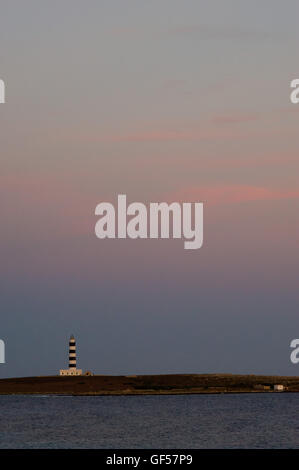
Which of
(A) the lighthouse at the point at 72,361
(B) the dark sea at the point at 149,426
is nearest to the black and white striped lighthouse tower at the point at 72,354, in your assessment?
(A) the lighthouse at the point at 72,361

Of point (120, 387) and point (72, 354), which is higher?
point (72, 354)

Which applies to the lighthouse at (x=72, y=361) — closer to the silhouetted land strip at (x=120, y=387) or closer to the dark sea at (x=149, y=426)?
the silhouetted land strip at (x=120, y=387)

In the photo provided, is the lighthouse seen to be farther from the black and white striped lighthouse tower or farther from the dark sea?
the dark sea

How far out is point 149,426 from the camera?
94.2 m

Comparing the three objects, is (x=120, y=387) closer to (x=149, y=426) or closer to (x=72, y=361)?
(x=72, y=361)

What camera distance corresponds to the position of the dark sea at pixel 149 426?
249 feet

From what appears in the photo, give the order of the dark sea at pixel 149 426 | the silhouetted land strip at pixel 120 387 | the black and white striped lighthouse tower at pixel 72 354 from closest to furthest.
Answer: the dark sea at pixel 149 426
the silhouetted land strip at pixel 120 387
the black and white striped lighthouse tower at pixel 72 354

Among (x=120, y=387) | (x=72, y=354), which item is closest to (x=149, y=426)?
(x=120, y=387)

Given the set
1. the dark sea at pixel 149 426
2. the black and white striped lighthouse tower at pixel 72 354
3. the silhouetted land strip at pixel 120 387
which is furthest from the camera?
the black and white striped lighthouse tower at pixel 72 354

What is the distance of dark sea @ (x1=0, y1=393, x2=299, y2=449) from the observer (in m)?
75.8

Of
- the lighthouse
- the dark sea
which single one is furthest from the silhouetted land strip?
the dark sea
